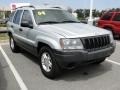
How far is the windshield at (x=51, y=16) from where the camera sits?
6.13 metres

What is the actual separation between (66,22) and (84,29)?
101cm

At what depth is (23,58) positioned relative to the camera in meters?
7.69

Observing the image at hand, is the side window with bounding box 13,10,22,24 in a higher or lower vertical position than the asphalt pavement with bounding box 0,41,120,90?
higher

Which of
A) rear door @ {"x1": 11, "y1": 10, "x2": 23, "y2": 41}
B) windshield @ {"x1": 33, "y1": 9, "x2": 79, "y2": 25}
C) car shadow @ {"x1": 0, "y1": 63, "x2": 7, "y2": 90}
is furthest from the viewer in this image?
rear door @ {"x1": 11, "y1": 10, "x2": 23, "y2": 41}

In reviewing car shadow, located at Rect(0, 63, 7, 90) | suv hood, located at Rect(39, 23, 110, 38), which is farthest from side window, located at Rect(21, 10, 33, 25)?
car shadow, located at Rect(0, 63, 7, 90)

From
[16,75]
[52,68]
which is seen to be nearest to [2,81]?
[16,75]

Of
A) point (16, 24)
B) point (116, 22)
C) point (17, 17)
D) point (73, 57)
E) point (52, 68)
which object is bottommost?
point (52, 68)

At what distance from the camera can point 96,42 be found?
520 centimetres

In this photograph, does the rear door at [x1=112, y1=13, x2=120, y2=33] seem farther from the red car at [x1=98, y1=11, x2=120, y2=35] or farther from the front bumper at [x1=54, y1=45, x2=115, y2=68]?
the front bumper at [x1=54, y1=45, x2=115, y2=68]

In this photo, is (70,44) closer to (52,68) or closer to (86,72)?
(52,68)

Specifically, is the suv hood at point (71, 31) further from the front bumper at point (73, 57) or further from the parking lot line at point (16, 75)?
the parking lot line at point (16, 75)

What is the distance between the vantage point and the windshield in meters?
6.13

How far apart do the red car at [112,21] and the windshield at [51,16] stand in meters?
6.27

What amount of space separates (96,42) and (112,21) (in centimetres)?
772
